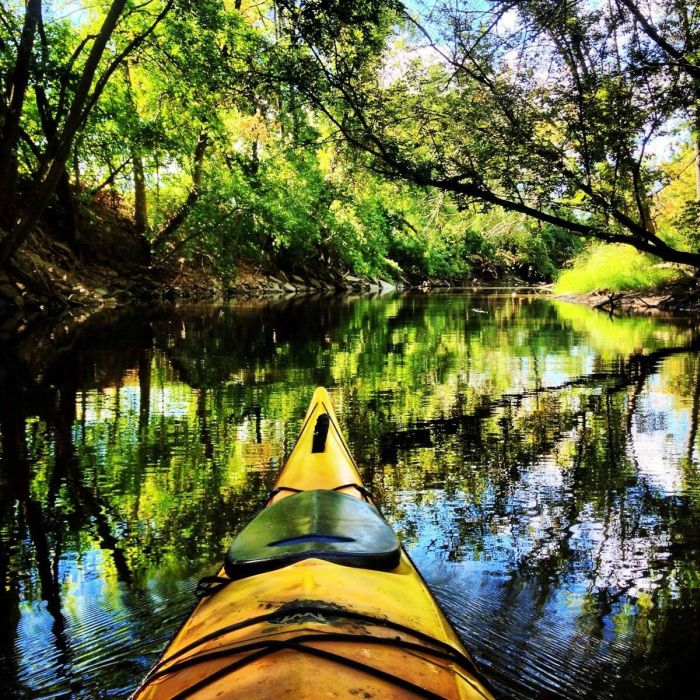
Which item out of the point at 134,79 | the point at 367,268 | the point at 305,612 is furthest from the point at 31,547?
the point at 367,268

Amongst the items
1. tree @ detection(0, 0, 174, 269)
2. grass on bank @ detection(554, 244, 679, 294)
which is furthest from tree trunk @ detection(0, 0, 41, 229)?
grass on bank @ detection(554, 244, 679, 294)

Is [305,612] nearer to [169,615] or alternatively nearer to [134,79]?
[169,615]

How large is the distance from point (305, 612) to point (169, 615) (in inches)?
52.9

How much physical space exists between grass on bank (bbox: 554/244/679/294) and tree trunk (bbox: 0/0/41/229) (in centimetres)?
1749

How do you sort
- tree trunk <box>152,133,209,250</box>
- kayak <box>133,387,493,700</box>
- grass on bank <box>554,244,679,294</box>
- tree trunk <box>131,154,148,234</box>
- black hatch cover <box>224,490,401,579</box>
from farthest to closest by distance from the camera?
tree trunk <box>131,154,148,234</box> < grass on bank <box>554,244,679,294</box> < tree trunk <box>152,133,209,250</box> < black hatch cover <box>224,490,401,579</box> < kayak <box>133,387,493,700</box>

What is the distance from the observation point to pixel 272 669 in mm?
1452

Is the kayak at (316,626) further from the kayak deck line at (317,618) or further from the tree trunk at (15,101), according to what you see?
the tree trunk at (15,101)

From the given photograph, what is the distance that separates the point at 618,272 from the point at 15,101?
65.3ft

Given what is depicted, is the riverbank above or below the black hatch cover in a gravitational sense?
above

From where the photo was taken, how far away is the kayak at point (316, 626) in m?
1.45

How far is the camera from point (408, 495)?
4336 millimetres

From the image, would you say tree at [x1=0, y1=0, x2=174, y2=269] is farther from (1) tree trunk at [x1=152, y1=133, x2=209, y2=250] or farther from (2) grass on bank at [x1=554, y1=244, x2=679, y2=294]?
(2) grass on bank at [x1=554, y1=244, x2=679, y2=294]

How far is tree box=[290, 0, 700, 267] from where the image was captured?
578cm

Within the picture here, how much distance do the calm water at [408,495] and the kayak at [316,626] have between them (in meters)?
0.69
